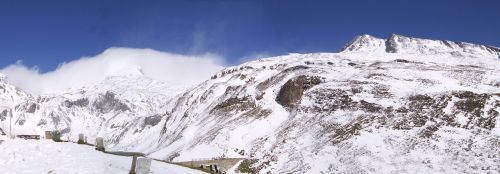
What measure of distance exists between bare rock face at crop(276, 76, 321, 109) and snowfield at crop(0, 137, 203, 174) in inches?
2850

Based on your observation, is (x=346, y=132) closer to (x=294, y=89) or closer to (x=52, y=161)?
(x=294, y=89)

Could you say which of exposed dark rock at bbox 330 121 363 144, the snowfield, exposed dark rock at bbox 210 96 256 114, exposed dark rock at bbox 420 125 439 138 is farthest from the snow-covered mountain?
the snowfield

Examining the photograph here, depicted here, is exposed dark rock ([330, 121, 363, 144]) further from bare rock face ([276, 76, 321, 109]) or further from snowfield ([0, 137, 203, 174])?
snowfield ([0, 137, 203, 174])

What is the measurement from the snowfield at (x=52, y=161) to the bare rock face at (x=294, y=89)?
238 ft

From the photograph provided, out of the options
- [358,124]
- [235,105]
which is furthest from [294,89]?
[358,124]

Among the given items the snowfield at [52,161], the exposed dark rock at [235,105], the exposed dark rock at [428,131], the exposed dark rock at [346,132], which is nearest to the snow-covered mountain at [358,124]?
the exposed dark rock at [428,131]

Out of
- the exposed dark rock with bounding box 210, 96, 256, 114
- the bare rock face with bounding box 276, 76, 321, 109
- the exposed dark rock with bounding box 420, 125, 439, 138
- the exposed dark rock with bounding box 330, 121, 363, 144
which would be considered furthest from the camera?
the exposed dark rock with bounding box 210, 96, 256, 114

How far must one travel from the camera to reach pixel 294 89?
333ft

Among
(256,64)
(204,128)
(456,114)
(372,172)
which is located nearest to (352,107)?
(456,114)

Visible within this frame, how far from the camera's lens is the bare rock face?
324 feet

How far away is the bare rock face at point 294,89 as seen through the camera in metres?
98.8

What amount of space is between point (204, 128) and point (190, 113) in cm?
3744

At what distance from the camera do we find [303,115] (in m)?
87.9

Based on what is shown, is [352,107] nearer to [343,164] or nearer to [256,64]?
[343,164]
